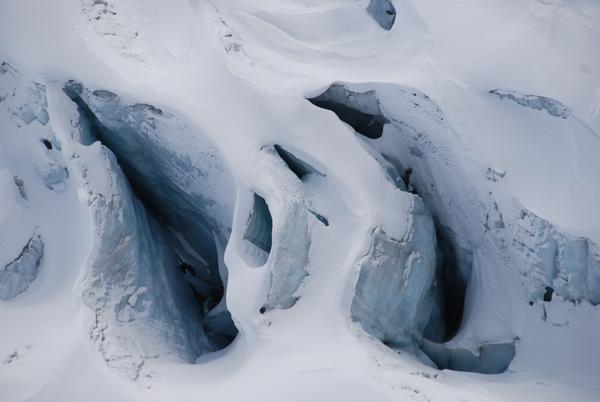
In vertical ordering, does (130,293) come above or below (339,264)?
below

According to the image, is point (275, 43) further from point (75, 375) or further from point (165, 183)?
point (75, 375)

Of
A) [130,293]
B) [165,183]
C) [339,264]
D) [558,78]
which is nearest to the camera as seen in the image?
[558,78]

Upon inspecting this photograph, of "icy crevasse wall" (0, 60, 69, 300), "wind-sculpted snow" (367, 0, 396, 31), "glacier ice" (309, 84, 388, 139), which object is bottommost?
"icy crevasse wall" (0, 60, 69, 300)

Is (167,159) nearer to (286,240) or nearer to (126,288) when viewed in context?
(126,288)

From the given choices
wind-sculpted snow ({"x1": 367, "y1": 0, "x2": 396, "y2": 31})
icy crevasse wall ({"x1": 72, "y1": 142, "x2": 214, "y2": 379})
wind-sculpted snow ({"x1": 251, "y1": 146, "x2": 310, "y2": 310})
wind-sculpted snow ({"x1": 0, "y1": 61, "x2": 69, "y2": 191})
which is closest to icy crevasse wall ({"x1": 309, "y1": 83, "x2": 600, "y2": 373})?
wind-sculpted snow ({"x1": 251, "y1": 146, "x2": 310, "y2": 310})

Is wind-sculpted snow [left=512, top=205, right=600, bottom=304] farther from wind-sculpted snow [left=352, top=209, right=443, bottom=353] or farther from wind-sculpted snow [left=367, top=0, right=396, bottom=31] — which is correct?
wind-sculpted snow [left=367, top=0, right=396, bottom=31]

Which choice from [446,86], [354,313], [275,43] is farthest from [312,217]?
[275,43]
